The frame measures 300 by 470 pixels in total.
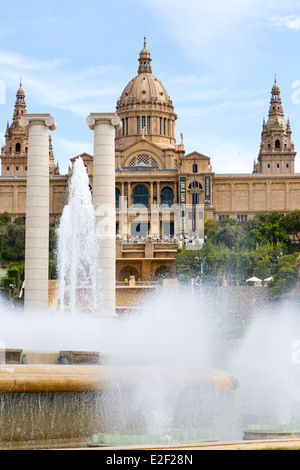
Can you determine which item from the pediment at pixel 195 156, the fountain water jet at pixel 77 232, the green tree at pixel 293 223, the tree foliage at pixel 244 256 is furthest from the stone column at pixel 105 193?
the pediment at pixel 195 156

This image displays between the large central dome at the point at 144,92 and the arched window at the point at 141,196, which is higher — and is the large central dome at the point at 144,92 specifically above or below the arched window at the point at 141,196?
above

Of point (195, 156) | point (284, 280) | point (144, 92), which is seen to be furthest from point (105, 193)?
point (144, 92)

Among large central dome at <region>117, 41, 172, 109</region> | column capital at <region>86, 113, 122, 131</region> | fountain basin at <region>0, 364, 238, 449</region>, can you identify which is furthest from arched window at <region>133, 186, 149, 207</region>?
fountain basin at <region>0, 364, 238, 449</region>

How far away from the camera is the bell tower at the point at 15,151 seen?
123500 mm

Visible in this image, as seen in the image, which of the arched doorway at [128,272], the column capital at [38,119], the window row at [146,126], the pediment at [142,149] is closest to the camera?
the column capital at [38,119]

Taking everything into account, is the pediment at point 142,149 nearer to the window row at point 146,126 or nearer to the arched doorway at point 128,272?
the window row at point 146,126

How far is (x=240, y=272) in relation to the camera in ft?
211

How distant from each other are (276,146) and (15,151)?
41299 mm

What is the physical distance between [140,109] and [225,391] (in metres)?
108

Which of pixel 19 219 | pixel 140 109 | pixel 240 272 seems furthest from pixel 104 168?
pixel 140 109

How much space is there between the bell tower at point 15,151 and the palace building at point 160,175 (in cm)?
16

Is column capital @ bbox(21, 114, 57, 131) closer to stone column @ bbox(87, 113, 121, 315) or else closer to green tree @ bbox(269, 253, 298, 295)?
stone column @ bbox(87, 113, 121, 315)

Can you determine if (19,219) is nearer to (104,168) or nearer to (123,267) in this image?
(123,267)

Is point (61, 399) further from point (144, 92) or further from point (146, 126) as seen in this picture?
point (144, 92)
